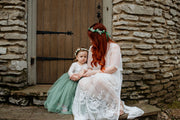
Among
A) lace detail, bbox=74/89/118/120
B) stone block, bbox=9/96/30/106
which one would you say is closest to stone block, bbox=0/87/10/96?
stone block, bbox=9/96/30/106

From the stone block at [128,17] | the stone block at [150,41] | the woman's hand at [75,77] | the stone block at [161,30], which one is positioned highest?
the stone block at [128,17]

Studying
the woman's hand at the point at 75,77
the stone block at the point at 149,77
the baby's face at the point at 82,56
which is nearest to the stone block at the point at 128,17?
the baby's face at the point at 82,56

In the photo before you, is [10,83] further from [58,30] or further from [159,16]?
[159,16]

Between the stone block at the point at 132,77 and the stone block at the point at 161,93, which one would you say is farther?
the stone block at the point at 161,93

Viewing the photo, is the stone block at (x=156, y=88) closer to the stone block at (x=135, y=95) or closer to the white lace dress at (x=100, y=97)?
the stone block at (x=135, y=95)

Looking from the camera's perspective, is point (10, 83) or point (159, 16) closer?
point (10, 83)

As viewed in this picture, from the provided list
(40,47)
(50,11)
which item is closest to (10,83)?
(40,47)

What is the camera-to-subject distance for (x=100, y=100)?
2.32 m

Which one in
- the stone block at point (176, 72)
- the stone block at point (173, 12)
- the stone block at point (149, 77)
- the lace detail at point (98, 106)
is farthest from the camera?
the stone block at point (176, 72)

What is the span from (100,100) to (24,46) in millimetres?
1800

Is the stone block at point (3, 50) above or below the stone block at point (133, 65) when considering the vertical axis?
above

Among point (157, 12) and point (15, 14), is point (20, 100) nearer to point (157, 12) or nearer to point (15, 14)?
point (15, 14)

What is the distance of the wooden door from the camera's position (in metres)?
3.58

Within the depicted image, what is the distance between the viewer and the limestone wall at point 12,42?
3018 mm
